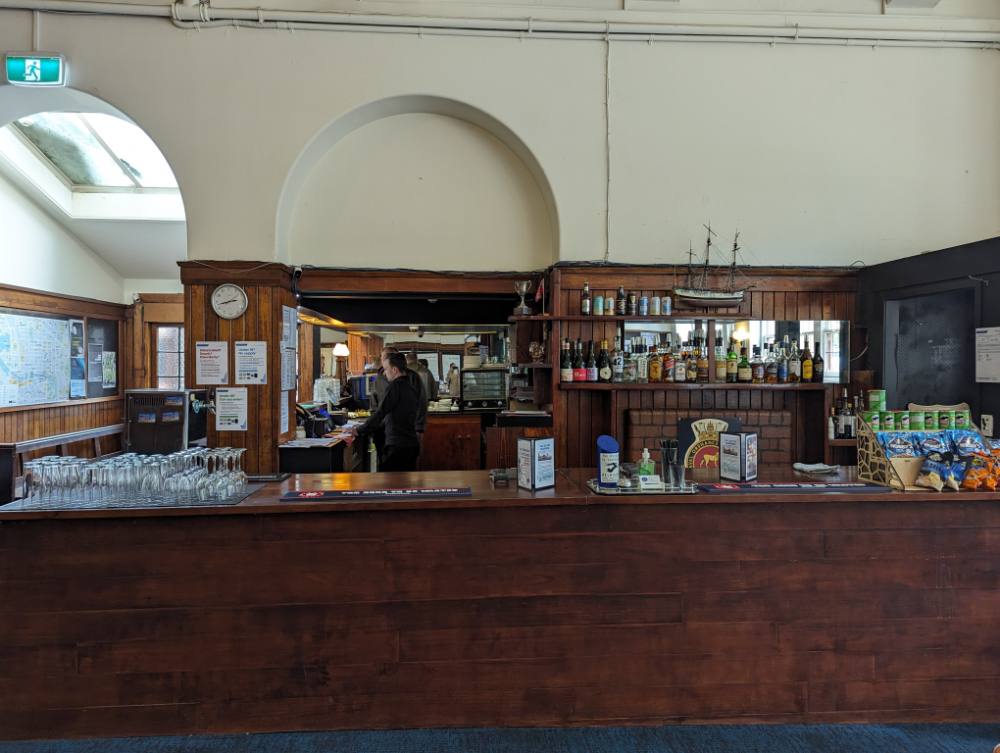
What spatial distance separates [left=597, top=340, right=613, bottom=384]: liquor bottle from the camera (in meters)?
4.71

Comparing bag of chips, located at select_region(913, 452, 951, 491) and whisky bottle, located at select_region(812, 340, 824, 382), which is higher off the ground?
whisky bottle, located at select_region(812, 340, 824, 382)

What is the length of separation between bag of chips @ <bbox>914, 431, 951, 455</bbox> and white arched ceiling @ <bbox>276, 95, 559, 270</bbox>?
2923 mm

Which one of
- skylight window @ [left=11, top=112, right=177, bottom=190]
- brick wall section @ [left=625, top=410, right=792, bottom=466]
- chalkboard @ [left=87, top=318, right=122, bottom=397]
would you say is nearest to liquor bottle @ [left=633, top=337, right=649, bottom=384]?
brick wall section @ [left=625, top=410, right=792, bottom=466]

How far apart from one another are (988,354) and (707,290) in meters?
1.82

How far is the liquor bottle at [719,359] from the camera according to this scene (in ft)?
15.8

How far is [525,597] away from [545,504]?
43 cm

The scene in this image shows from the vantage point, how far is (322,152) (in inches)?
188

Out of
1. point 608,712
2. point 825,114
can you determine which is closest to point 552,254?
point 825,114

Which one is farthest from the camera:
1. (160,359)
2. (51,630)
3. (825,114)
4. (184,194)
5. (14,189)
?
(160,359)

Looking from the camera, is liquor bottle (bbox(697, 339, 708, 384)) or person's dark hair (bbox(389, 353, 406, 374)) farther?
person's dark hair (bbox(389, 353, 406, 374))

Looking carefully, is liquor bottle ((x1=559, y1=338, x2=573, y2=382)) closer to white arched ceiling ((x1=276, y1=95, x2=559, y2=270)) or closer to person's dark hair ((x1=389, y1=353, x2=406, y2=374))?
white arched ceiling ((x1=276, y1=95, x2=559, y2=270))

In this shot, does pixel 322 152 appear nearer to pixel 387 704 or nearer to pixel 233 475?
pixel 233 475

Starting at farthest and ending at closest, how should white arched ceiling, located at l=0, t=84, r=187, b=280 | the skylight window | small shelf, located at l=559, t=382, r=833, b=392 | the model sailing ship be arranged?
1. white arched ceiling, located at l=0, t=84, r=187, b=280
2. the skylight window
3. small shelf, located at l=559, t=382, r=833, b=392
4. the model sailing ship

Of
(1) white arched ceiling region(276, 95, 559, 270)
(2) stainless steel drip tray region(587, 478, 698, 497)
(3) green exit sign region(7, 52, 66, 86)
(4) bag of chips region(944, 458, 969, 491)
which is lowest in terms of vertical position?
(2) stainless steel drip tray region(587, 478, 698, 497)
